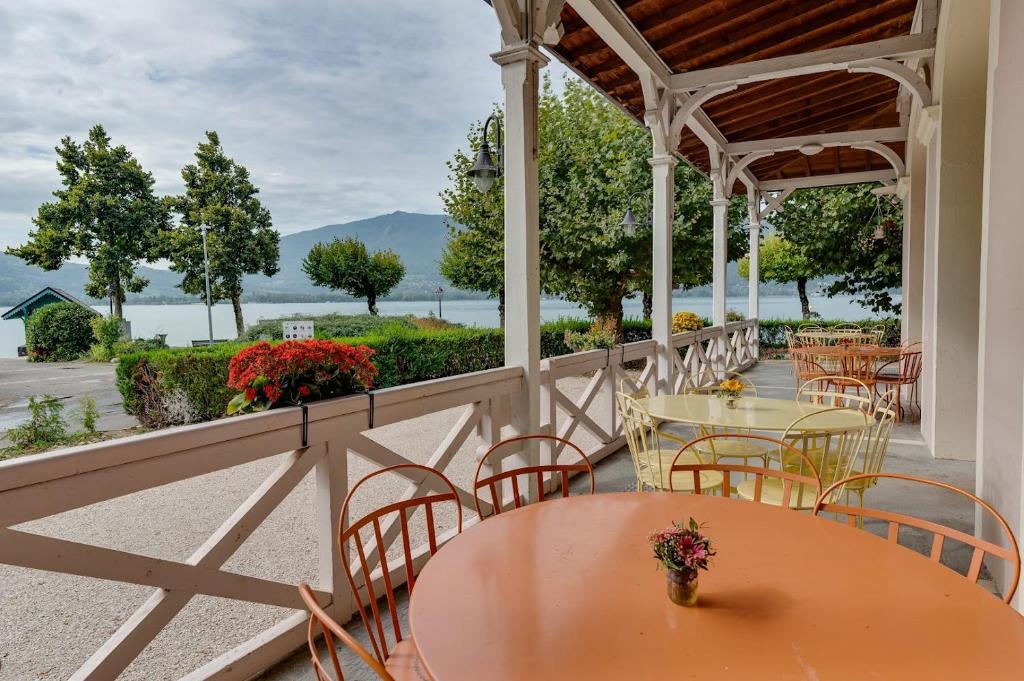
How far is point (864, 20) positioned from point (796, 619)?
17.6ft

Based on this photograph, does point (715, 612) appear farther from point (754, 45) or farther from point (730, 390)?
point (754, 45)

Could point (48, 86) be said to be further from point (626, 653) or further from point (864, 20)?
point (626, 653)

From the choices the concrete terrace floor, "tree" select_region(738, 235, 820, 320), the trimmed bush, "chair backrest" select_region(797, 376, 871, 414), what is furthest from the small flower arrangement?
"tree" select_region(738, 235, 820, 320)

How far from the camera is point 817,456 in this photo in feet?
9.59

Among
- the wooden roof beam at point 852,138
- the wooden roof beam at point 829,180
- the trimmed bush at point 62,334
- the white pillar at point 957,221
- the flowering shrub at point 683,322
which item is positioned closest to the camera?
the white pillar at point 957,221

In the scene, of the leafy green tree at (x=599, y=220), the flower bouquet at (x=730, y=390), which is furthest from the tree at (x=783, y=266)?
the flower bouquet at (x=730, y=390)

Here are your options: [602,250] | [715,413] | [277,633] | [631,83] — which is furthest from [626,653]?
[602,250]

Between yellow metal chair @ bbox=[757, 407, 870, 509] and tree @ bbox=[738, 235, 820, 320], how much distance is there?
12803 millimetres

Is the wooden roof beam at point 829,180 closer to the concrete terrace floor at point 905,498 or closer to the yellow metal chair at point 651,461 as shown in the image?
the concrete terrace floor at point 905,498

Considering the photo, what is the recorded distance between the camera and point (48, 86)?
60.3 feet

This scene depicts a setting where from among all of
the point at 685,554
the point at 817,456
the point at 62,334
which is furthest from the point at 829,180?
the point at 62,334

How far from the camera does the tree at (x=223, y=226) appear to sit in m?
23.2

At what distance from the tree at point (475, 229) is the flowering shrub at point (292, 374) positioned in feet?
40.7

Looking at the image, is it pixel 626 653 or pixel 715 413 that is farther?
pixel 715 413
